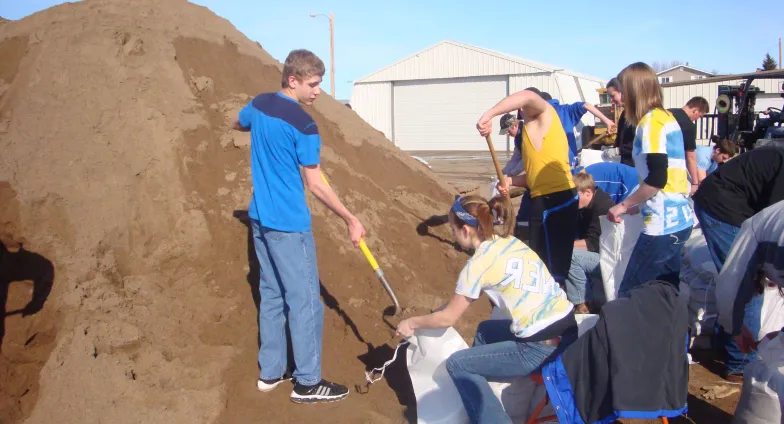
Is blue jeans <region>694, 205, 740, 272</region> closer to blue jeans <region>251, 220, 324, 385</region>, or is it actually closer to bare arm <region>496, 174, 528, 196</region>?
bare arm <region>496, 174, 528, 196</region>

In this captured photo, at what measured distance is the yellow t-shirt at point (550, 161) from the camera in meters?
3.97

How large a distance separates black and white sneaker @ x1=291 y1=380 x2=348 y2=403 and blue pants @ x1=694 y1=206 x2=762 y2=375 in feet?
7.43

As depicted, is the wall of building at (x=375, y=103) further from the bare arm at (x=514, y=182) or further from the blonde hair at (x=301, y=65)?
the blonde hair at (x=301, y=65)

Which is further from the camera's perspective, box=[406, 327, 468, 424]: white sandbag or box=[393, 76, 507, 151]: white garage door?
box=[393, 76, 507, 151]: white garage door

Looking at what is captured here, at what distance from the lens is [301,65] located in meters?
3.35

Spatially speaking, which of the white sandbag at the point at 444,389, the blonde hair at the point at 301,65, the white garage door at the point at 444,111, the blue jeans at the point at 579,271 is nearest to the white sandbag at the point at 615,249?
the blue jeans at the point at 579,271

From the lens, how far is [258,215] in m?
3.48

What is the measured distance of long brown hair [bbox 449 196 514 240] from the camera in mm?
2988

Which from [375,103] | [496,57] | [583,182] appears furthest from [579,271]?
[375,103]

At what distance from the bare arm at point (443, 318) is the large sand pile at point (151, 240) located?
612 mm

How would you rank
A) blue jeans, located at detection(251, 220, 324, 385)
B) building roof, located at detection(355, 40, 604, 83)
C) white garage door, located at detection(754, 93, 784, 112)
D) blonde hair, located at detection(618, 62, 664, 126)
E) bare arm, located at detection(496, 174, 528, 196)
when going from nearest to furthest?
1. blue jeans, located at detection(251, 220, 324, 385)
2. blonde hair, located at detection(618, 62, 664, 126)
3. bare arm, located at detection(496, 174, 528, 196)
4. white garage door, located at detection(754, 93, 784, 112)
5. building roof, located at detection(355, 40, 604, 83)

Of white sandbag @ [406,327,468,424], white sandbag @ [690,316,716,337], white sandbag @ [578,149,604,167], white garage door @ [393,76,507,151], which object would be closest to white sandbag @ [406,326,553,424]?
white sandbag @ [406,327,468,424]

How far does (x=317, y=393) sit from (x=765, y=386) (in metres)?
2.18

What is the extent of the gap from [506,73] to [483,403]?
24.6 meters
